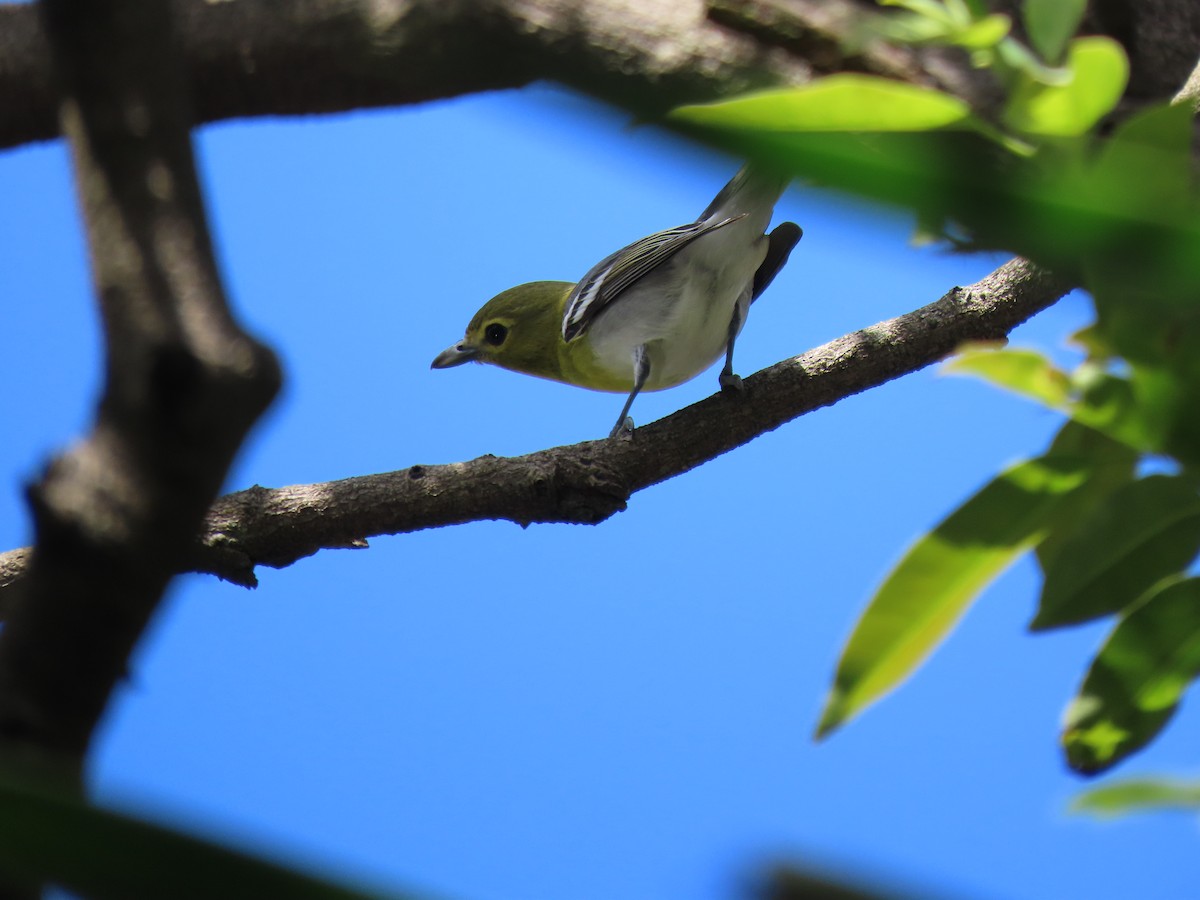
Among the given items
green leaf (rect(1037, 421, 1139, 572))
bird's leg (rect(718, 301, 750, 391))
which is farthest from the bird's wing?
green leaf (rect(1037, 421, 1139, 572))

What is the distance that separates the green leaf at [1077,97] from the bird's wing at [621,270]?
316 cm

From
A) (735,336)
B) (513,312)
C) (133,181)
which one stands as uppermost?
(513,312)

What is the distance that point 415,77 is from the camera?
1849 mm

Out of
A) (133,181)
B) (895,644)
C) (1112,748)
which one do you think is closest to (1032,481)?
(895,644)

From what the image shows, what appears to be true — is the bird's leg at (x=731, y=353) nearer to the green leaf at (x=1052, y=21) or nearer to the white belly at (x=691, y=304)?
the white belly at (x=691, y=304)

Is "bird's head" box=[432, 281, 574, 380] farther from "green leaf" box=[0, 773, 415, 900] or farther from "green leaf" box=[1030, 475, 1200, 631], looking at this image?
"green leaf" box=[0, 773, 415, 900]

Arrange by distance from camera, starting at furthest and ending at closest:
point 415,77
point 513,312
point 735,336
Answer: point 513,312 < point 735,336 < point 415,77

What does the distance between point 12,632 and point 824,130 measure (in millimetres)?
656

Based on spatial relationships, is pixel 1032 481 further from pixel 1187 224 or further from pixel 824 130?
pixel 1187 224

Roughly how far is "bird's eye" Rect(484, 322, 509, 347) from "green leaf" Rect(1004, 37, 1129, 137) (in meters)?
4.29

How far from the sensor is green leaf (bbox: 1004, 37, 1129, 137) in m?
0.61

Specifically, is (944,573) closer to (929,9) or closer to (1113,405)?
(1113,405)

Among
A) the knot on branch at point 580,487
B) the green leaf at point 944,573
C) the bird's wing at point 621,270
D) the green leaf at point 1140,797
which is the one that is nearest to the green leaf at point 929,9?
the green leaf at point 944,573

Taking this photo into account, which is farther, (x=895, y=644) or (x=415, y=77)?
(x=415, y=77)
